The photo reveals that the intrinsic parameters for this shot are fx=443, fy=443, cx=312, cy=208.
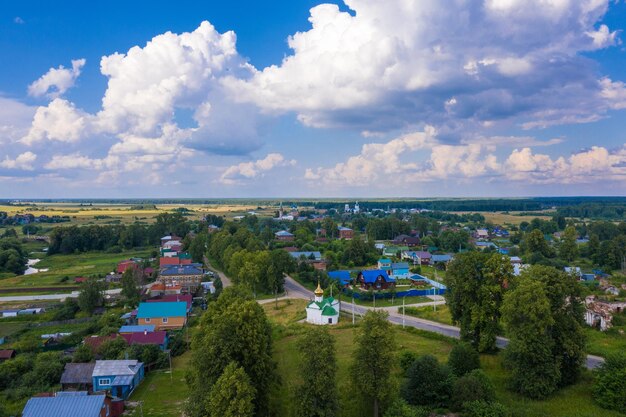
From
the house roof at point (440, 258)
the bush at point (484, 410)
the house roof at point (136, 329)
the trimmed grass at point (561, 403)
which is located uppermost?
the bush at point (484, 410)

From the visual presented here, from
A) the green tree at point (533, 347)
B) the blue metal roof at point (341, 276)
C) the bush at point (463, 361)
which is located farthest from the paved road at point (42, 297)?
the green tree at point (533, 347)

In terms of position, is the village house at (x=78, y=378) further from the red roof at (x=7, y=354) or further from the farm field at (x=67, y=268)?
the farm field at (x=67, y=268)

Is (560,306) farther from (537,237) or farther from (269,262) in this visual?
(537,237)

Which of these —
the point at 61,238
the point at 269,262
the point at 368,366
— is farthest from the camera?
the point at 61,238

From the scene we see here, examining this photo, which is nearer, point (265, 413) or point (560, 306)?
point (265, 413)

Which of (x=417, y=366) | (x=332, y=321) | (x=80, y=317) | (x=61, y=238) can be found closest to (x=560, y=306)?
(x=417, y=366)

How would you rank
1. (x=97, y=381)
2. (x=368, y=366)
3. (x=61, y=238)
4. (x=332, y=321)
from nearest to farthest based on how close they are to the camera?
(x=368, y=366)
(x=97, y=381)
(x=332, y=321)
(x=61, y=238)

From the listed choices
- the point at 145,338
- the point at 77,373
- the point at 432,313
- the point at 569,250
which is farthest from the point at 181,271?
the point at 569,250
